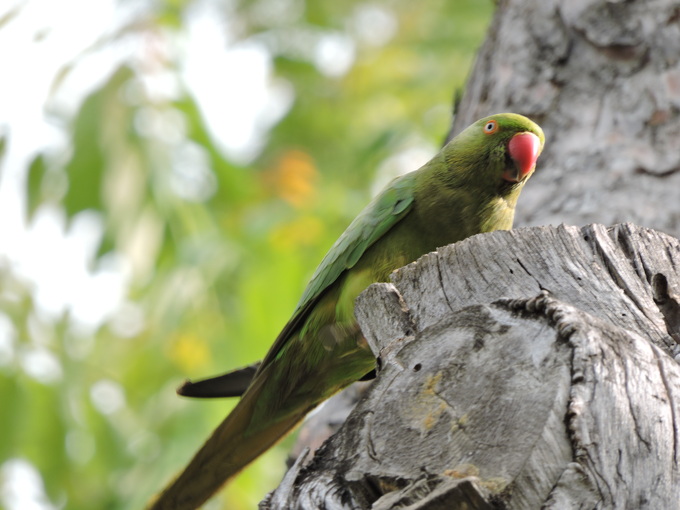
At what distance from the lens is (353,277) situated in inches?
120

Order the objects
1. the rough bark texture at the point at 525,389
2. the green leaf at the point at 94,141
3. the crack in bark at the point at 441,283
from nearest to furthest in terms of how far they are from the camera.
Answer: the rough bark texture at the point at 525,389, the crack in bark at the point at 441,283, the green leaf at the point at 94,141

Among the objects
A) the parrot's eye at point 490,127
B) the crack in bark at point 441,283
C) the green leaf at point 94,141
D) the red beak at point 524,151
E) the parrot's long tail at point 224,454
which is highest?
the green leaf at point 94,141

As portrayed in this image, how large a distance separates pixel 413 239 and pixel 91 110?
2.41 m

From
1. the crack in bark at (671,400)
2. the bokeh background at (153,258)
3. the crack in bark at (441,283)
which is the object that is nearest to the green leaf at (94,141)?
the bokeh background at (153,258)

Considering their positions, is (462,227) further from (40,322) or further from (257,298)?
(40,322)

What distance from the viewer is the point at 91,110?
4.57 metres

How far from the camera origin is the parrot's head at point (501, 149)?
301cm

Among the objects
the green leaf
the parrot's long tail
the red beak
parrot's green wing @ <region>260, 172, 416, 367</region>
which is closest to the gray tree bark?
the red beak

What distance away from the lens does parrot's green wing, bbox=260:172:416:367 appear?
9.91ft

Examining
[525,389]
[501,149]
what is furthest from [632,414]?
[501,149]

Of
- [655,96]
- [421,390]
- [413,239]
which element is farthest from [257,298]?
[421,390]

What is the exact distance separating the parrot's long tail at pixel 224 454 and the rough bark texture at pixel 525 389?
1.23 m

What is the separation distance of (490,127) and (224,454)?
1.68m

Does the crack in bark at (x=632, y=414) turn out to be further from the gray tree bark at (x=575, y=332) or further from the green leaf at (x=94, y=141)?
the green leaf at (x=94, y=141)
